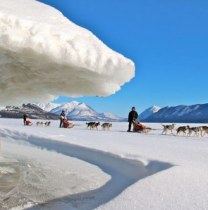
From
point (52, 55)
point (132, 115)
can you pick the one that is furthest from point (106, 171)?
point (132, 115)

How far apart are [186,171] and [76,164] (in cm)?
482

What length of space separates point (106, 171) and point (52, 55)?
14.1 ft

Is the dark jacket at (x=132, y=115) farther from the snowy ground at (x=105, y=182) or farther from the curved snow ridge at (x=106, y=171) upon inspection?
the snowy ground at (x=105, y=182)

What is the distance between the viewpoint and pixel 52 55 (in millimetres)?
4973

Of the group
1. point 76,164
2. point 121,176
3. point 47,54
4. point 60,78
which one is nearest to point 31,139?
point 76,164

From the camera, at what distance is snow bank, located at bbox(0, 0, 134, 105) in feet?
15.4

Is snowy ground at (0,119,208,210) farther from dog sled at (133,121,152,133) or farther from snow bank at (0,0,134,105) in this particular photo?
dog sled at (133,121,152,133)

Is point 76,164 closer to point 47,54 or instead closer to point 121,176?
point 121,176

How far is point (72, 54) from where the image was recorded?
498 cm

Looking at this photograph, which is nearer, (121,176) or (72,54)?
(72,54)

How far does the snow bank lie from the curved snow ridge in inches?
55.4

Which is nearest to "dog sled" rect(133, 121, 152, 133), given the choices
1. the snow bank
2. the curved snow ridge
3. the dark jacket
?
the dark jacket

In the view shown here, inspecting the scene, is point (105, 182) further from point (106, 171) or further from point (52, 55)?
point (52, 55)

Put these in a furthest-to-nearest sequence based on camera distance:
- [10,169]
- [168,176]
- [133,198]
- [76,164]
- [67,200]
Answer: [76,164], [10,169], [67,200], [168,176], [133,198]
